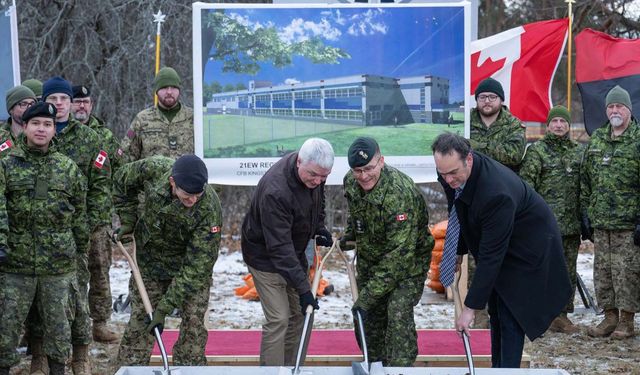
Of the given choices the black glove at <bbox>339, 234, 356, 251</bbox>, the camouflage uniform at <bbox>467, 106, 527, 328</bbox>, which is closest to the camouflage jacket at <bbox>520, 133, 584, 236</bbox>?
the camouflage uniform at <bbox>467, 106, 527, 328</bbox>

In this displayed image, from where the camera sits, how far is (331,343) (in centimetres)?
755

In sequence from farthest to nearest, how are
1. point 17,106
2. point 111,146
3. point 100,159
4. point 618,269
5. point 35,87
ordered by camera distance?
point 35,87 → point 618,269 → point 111,146 → point 17,106 → point 100,159

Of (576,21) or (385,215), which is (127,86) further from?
(576,21)

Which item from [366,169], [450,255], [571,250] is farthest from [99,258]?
[571,250]

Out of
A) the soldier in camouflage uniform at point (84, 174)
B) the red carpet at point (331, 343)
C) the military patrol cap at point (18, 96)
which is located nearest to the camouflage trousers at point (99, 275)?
the red carpet at point (331, 343)

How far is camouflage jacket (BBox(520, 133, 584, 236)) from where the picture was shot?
8477 millimetres

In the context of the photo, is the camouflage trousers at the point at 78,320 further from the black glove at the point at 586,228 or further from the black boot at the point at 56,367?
the black glove at the point at 586,228

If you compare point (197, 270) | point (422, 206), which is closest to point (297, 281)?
point (197, 270)

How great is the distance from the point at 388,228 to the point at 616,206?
2935mm

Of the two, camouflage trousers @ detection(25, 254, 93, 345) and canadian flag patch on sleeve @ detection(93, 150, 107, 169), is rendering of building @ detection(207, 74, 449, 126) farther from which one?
camouflage trousers @ detection(25, 254, 93, 345)

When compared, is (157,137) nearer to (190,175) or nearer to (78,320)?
(78,320)

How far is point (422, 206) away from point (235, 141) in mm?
2438

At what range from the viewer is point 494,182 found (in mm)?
5270

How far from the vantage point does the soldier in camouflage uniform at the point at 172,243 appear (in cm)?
584
